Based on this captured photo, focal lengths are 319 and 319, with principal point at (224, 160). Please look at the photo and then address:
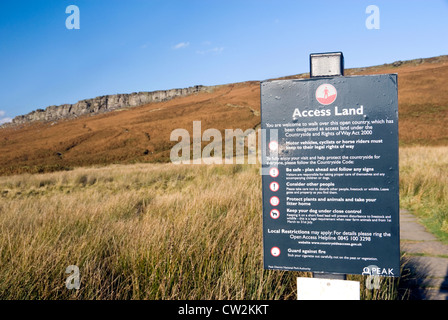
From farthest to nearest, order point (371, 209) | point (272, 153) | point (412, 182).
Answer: point (412, 182)
point (272, 153)
point (371, 209)

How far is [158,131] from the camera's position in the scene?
33.6 metres

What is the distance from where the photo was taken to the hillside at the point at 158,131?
24453mm

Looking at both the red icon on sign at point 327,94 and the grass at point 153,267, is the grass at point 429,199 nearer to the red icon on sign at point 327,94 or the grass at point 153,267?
the grass at point 153,267

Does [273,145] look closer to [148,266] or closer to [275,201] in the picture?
[275,201]

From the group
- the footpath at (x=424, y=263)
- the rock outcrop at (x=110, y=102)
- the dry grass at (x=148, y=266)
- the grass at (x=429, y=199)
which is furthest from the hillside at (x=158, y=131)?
the rock outcrop at (x=110, y=102)

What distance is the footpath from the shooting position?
2654 mm

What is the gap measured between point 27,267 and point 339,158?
252 centimetres

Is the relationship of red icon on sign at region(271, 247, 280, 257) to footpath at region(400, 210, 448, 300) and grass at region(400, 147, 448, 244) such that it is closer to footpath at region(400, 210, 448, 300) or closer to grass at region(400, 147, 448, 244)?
footpath at region(400, 210, 448, 300)

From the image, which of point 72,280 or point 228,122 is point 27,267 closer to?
point 72,280

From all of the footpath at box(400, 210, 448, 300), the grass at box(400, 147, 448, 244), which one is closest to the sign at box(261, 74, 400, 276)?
the footpath at box(400, 210, 448, 300)

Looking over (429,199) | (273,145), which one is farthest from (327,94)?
(429,199)
